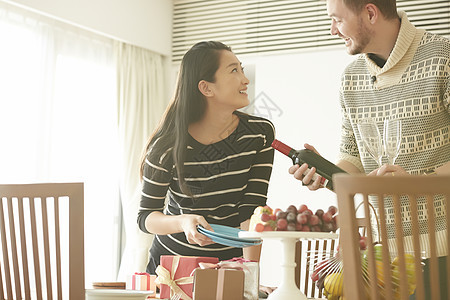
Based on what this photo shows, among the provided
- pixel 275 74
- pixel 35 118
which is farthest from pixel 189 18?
pixel 35 118

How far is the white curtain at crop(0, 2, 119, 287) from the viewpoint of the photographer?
4.21 m

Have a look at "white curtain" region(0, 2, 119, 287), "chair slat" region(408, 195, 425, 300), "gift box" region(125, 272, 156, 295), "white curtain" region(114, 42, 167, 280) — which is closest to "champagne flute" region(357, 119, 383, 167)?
"chair slat" region(408, 195, 425, 300)

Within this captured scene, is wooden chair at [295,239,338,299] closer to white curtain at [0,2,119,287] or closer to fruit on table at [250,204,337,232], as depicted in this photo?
fruit on table at [250,204,337,232]

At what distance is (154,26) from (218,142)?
A: 140 inches

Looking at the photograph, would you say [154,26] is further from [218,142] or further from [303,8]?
[218,142]

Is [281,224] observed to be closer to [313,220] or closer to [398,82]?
[313,220]

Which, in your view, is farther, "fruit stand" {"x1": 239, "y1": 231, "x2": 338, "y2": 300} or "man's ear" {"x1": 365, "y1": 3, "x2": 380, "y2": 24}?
"man's ear" {"x1": 365, "y1": 3, "x2": 380, "y2": 24}

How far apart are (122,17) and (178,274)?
3.84 metres

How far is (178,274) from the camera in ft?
5.19

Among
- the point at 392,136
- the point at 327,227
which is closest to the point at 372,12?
the point at 392,136

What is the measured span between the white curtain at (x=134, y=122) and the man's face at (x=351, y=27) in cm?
320

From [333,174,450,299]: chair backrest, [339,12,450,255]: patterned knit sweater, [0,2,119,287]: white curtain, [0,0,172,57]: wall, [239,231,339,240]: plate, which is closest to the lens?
[333,174,450,299]: chair backrest

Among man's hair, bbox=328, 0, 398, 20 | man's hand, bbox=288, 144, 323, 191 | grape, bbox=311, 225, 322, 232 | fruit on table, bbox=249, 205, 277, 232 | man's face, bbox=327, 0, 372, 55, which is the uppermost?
man's hair, bbox=328, 0, 398, 20

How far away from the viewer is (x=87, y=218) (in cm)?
486
